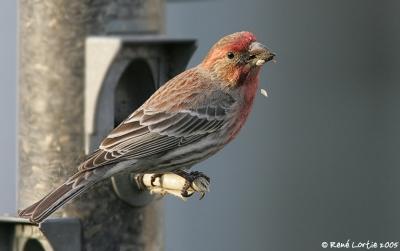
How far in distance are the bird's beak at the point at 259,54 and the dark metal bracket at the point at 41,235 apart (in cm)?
134

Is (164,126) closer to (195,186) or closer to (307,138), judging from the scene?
(195,186)

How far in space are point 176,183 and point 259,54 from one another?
2.89ft

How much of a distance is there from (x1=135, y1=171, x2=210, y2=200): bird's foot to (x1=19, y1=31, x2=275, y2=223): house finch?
2.7 inches

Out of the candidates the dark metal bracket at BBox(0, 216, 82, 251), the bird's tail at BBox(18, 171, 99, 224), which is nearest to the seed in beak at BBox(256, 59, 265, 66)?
the bird's tail at BBox(18, 171, 99, 224)

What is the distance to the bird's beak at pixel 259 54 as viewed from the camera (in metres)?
8.07

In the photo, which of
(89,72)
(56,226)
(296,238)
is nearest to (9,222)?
(56,226)

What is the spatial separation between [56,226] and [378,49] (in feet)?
21.0

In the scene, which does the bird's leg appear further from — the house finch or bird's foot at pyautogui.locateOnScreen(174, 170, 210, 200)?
bird's foot at pyautogui.locateOnScreen(174, 170, 210, 200)

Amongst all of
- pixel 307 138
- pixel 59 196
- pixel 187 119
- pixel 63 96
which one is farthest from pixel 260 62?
pixel 307 138

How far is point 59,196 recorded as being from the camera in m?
7.62

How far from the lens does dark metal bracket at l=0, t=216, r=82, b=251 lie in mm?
8141

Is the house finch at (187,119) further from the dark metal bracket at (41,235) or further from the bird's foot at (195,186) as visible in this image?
the dark metal bracket at (41,235)

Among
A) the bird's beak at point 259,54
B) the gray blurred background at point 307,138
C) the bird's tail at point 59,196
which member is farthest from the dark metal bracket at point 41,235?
the gray blurred background at point 307,138

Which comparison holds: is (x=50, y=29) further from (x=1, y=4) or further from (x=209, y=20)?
(x=209, y=20)
